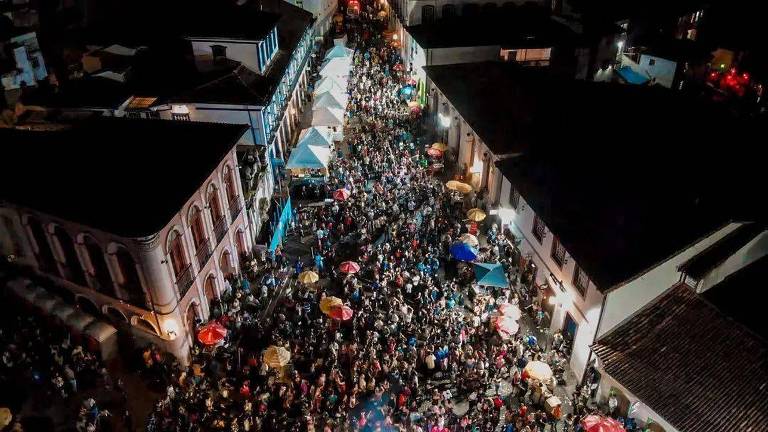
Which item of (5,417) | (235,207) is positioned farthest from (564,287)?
(5,417)

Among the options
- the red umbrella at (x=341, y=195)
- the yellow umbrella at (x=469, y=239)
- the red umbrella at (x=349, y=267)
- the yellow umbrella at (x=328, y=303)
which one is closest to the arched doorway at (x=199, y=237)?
the yellow umbrella at (x=328, y=303)

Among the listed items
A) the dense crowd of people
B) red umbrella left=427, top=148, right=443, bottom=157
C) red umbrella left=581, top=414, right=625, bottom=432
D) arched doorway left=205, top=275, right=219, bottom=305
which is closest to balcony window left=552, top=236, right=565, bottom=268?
the dense crowd of people

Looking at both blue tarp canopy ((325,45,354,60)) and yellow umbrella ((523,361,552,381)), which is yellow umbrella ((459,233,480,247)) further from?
blue tarp canopy ((325,45,354,60))

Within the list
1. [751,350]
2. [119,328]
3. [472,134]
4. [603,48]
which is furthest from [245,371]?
[603,48]

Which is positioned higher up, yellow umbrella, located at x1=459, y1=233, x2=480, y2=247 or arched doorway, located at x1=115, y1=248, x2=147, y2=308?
arched doorway, located at x1=115, y1=248, x2=147, y2=308

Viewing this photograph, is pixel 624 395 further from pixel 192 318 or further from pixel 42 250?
pixel 42 250
